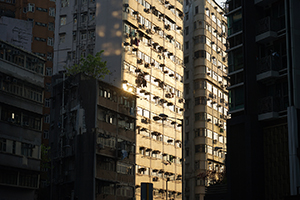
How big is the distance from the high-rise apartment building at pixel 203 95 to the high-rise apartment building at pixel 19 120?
39614 millimetres

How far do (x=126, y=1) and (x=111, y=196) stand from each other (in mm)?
26789

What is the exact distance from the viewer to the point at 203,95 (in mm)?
93000

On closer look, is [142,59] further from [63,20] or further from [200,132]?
[200,132]

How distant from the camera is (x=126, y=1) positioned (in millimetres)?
76250

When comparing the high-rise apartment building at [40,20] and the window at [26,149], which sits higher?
the high-rise apartment building at [40,20]

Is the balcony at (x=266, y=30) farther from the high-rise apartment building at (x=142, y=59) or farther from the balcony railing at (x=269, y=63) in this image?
the high-rise apartment building at (x=142, y=59)

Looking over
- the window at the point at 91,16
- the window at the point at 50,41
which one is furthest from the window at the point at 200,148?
the window at the point at 50,41

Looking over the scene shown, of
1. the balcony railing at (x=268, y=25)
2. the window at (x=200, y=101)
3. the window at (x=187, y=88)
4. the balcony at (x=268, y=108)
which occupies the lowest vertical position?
the balcony at (x=268, y=108)

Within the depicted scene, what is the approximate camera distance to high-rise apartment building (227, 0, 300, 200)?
125 feet

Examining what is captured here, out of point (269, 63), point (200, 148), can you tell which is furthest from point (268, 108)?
point (200, 148)

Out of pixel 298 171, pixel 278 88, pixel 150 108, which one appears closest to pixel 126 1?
pixel 150 108

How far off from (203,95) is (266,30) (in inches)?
2040

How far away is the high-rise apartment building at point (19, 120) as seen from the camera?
46.9 meters

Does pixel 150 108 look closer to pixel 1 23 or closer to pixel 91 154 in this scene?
pixel 91 154
